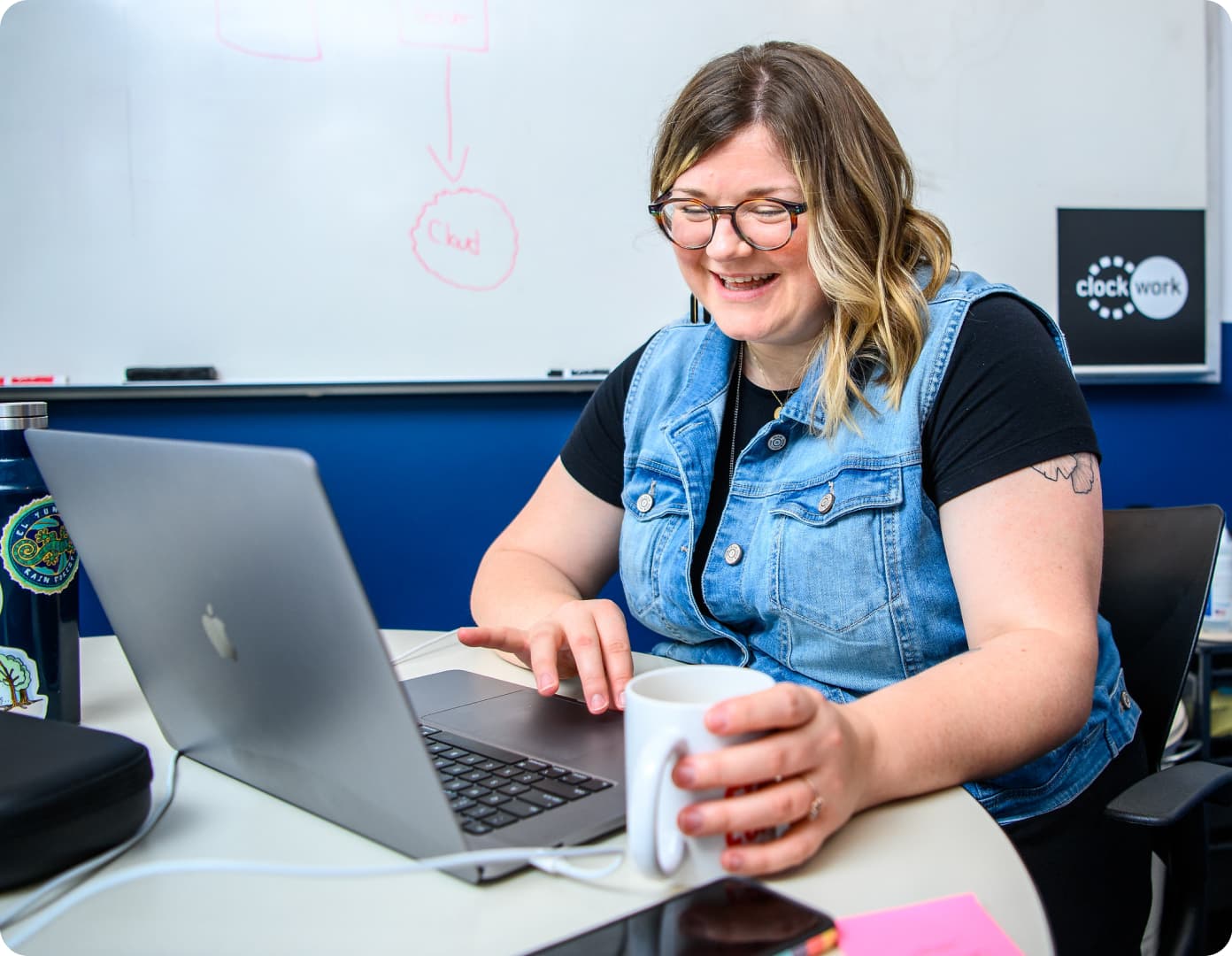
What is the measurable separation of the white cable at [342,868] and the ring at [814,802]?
11 centimetres

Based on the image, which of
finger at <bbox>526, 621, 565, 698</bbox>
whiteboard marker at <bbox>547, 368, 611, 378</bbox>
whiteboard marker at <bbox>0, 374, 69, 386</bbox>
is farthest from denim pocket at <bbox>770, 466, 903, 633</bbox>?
whiteboard marker at <bbox>0, 374, 69, 386</bbox>

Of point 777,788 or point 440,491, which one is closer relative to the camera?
point 777,788

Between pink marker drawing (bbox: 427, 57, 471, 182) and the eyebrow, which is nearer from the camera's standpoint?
the eyebrow

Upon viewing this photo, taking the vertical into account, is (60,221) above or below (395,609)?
above

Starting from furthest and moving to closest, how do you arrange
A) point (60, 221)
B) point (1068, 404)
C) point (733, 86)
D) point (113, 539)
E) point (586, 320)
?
point (586, 320)
point (60, 221)
point (733, 86)
point (1068, 404)
point (113, 539)

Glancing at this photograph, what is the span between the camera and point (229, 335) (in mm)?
1885

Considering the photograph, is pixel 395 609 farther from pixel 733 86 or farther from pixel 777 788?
pixel 777 788

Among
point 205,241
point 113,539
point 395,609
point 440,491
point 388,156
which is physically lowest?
point 395,609

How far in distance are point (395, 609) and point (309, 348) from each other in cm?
54

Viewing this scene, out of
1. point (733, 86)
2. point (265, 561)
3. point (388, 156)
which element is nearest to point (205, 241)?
point (388, 156)

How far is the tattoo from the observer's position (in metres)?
0.81

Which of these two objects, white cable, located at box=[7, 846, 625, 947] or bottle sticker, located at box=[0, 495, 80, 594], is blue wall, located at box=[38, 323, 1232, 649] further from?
white cable, located at box=[7, 846, 625, 947]

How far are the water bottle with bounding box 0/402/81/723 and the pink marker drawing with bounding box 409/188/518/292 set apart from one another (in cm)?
123

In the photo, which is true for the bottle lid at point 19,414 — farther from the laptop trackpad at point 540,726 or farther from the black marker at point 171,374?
the black marker at point 171,374
